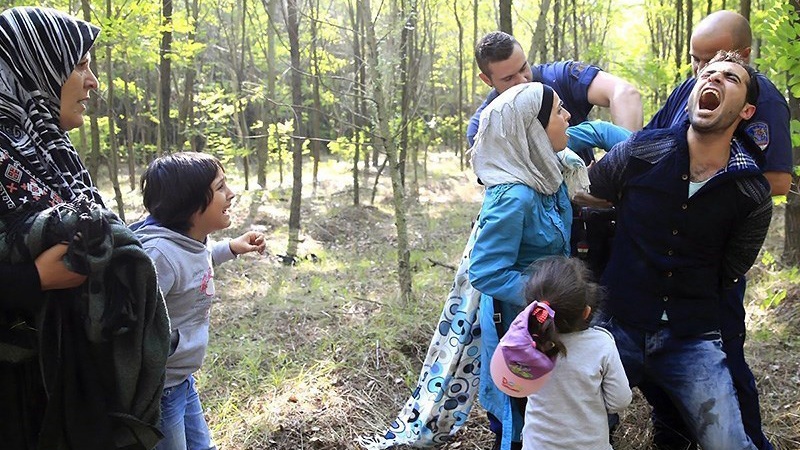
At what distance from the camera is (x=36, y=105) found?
174 cm

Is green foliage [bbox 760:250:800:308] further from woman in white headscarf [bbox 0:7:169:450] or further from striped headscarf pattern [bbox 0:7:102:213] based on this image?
striped headscarf pattern [bbox 0:7:102:213]

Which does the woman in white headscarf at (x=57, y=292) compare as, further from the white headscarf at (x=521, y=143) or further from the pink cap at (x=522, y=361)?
the white headscarf at (x=521, y=143)

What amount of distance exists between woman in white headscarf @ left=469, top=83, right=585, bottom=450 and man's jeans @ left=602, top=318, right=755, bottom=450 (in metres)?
0.50

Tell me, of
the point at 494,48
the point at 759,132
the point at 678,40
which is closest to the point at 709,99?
the point at 759,132

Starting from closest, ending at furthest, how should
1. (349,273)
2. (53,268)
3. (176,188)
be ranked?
(53,268)
(176,188)
(349,273)

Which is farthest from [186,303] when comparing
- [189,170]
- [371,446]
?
[371,446]

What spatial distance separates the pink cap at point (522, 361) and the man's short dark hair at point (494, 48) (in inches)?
71.9

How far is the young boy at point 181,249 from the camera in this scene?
2164 mm

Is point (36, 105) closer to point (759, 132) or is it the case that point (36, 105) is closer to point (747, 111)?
point (747, 111)

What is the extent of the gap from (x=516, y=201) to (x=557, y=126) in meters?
0.37

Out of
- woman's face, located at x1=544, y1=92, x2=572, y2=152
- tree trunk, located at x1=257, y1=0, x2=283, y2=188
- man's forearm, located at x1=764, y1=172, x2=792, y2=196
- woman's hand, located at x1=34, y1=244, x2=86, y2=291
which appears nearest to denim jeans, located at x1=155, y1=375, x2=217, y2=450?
woman's hand, located at x1=34, y1=244, x2=86, y2=291

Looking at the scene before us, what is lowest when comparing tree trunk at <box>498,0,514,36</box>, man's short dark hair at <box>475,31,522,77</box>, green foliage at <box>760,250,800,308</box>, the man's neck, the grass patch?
the grass patch

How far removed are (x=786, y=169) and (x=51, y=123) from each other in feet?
9.16

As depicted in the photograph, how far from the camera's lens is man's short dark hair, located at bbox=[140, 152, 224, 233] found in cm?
221
